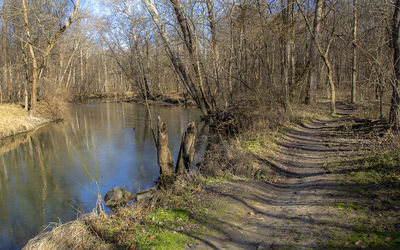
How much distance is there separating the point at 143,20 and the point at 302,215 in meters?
9.45

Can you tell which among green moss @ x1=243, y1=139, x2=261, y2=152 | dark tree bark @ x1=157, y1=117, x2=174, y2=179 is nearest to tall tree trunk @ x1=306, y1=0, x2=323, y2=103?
green moss @ x1=243, y1=139, x2=261, y2=152

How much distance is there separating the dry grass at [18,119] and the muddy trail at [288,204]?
1712 cm

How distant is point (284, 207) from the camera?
5.39 m

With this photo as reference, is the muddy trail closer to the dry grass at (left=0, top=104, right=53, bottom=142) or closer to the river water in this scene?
the river water

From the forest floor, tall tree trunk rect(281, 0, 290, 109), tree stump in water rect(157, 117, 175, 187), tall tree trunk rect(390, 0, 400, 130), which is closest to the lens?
the forest floor

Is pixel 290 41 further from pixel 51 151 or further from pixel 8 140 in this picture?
pixel 8 140

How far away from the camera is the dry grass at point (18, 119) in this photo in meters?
18.6

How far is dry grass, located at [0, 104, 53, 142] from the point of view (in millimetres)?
18594

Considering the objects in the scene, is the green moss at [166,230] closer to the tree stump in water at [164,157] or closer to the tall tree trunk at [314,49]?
the tree stump in water at [164,157]

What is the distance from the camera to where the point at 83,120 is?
24.8m

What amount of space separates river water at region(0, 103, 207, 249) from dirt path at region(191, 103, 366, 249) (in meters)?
2.85

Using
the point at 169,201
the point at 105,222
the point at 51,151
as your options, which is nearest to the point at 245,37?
the point at 169,201

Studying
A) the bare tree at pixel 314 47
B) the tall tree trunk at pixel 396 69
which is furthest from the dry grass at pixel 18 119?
the tall tree trunk at pixel 396 69

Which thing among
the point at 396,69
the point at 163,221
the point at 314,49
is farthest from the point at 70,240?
the point at 314,49
